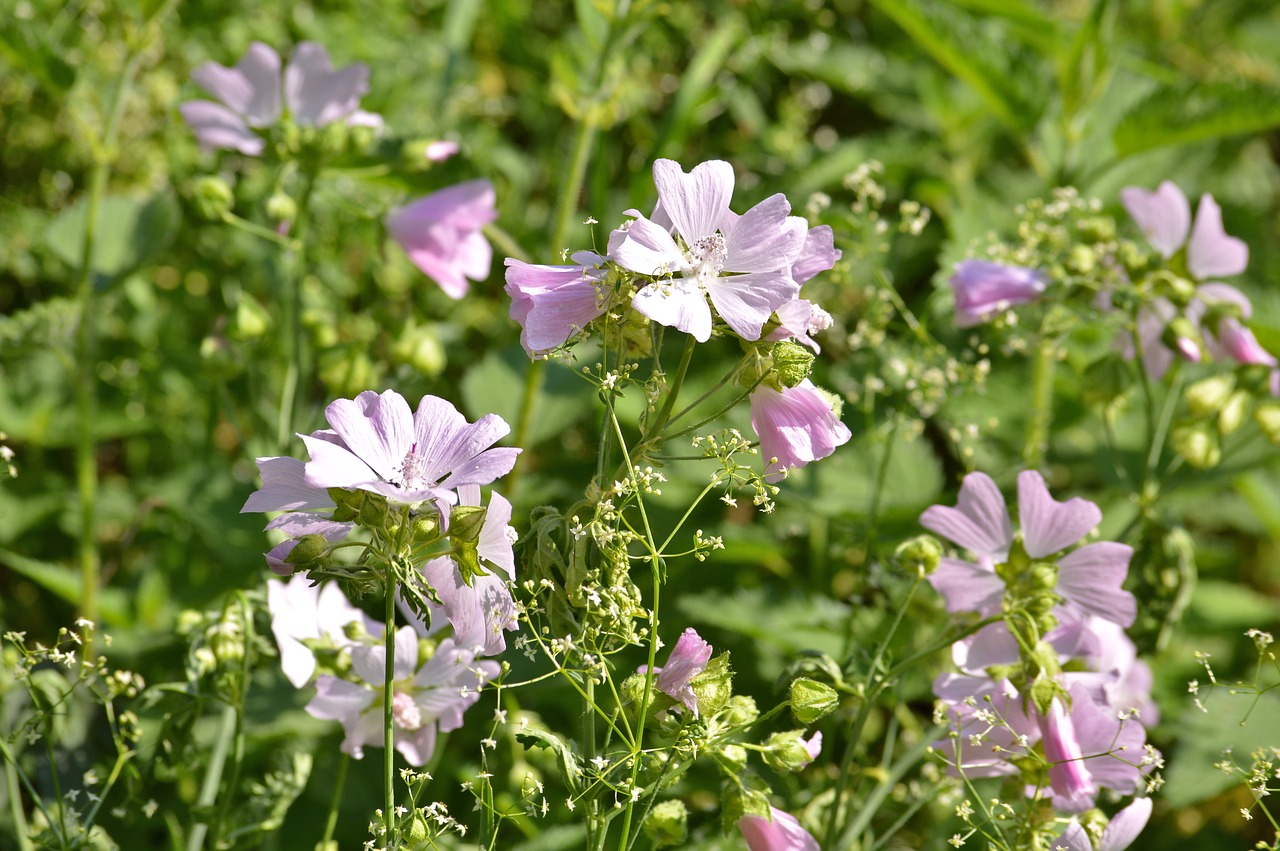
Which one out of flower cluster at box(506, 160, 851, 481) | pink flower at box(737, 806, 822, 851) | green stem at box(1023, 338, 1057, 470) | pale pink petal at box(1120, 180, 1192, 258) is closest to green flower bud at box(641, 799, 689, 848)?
pink flower at box(737, 806, 822, 851)

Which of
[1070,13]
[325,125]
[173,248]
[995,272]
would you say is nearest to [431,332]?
[325,125]

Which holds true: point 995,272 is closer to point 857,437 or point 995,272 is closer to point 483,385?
point 857,437

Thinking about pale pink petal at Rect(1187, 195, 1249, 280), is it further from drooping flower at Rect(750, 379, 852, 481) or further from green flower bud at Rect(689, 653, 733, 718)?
green flower bud at Rect(689, 653, 733, 718)

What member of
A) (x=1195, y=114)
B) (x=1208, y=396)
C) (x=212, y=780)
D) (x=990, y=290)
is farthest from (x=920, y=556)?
(x=1195, y=114)

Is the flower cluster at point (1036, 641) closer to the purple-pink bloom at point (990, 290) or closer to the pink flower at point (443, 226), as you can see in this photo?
the purple-pink bloom at point (990, 290)

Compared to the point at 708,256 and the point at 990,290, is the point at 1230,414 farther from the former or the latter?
the point at 708,256

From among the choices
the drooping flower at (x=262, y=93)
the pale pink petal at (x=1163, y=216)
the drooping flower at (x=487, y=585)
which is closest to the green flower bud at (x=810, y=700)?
the drooping flower at (x=487, y=585)
